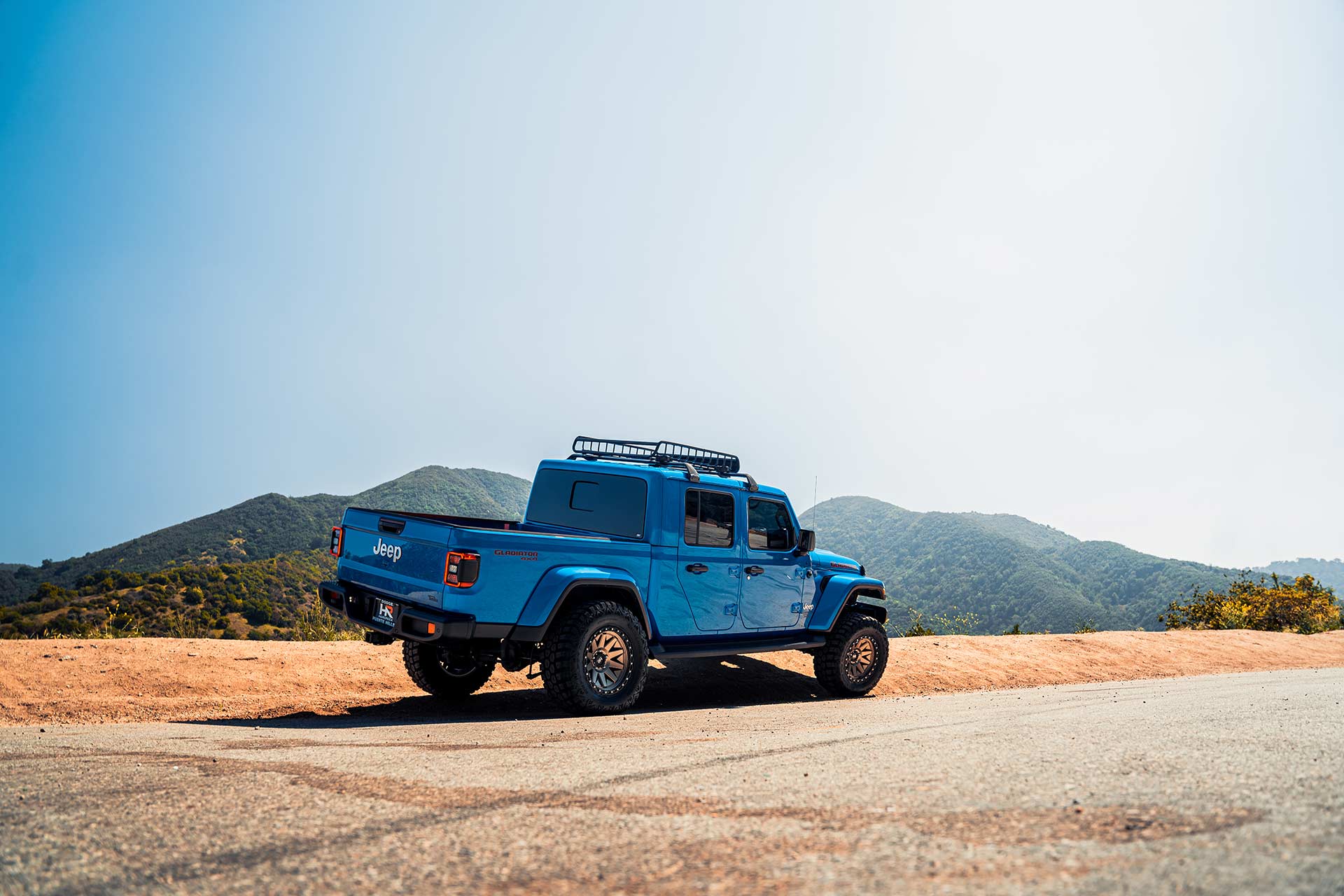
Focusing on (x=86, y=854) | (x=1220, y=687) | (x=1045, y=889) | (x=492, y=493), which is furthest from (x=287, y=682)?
(x=492, y=493)

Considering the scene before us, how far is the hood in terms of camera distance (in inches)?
379

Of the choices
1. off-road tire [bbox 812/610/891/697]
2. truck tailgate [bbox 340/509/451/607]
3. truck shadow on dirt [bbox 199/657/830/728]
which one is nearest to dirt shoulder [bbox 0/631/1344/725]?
truck shadow on dirt [bbox 199/657/830/728]

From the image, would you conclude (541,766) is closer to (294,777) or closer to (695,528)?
(294,777)

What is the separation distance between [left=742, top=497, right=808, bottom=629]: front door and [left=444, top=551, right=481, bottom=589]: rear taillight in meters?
3.24

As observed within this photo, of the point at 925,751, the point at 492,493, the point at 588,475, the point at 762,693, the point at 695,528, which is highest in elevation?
the point at 492,493

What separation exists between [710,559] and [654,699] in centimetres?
180

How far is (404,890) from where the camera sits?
7.91 feet

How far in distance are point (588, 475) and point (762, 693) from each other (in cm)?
361

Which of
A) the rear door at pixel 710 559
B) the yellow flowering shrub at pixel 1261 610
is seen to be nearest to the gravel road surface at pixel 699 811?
the rear door at pixel 710 559

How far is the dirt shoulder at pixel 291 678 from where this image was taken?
25.1ft

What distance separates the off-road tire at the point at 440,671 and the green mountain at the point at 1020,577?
235ft

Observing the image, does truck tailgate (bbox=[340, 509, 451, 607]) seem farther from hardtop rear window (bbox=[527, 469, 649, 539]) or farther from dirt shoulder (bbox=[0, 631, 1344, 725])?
hardtop rear window (bbox=[527, 469, 649, 539])

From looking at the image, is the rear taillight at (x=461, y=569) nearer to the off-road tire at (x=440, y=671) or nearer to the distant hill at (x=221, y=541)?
the off-road tire at (x=440, y=671)

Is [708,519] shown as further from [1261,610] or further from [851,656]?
[1261,610]
